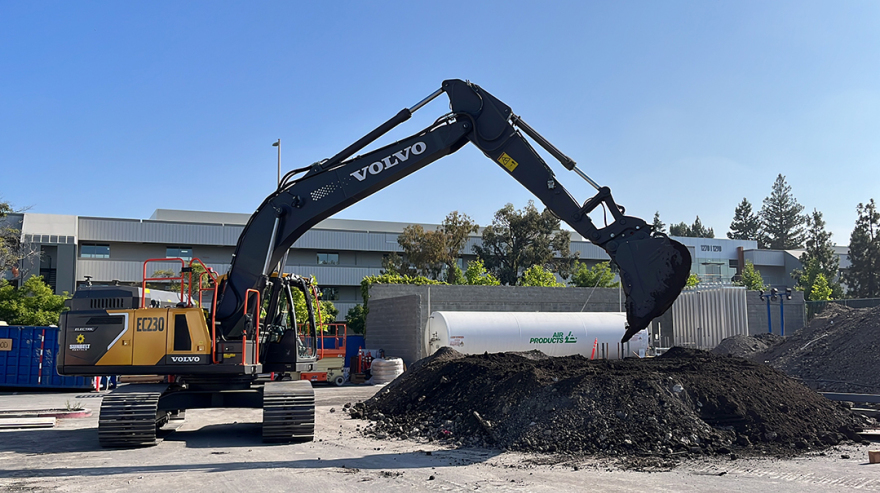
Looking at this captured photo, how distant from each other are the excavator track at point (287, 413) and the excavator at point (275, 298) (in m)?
0.02

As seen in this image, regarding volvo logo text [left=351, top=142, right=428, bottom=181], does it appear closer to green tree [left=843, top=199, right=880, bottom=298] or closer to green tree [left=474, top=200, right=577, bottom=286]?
green tree [left=474, top=200, right=577, bottom=286]

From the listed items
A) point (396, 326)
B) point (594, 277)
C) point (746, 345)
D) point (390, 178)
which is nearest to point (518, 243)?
point (594, 277)

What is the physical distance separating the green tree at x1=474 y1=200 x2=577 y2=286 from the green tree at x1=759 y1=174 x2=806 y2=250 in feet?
176

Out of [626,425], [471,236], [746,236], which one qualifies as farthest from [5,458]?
[746,236]

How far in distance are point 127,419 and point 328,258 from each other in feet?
149

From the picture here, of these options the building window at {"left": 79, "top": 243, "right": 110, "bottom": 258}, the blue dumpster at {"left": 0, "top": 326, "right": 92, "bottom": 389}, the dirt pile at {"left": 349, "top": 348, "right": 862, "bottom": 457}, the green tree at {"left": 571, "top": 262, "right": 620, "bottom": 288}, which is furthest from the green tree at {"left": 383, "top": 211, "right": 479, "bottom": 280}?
the dirt pile at {"left": 349, "top": 348, "right": 862, "bottom": 457}

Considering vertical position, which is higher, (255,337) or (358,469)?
(255,337)

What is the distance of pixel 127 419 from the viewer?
1161 centimetres

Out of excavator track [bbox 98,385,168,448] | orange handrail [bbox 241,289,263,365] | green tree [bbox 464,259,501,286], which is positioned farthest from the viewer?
green tree [bbox 464,259,501,286]

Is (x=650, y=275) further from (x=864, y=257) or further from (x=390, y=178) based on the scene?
(x=864, y=257)

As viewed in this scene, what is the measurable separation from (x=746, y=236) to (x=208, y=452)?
107610mm

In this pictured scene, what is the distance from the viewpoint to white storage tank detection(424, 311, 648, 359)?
27.1m

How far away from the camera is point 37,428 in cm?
1483

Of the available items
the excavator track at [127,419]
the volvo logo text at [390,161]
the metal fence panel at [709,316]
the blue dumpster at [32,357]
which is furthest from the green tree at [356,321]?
the excavator track at [127,419]
